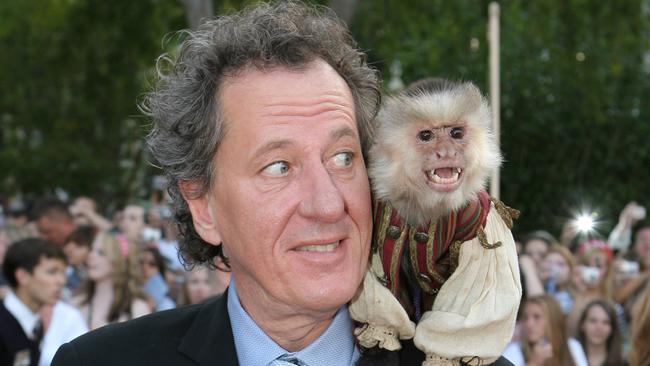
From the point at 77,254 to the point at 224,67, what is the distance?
656 centimetres

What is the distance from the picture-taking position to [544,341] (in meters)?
6.25

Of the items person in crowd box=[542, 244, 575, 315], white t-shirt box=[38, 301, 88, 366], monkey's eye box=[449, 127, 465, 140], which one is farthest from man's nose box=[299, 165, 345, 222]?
person in crowd box=[542, 244, 575, 315]

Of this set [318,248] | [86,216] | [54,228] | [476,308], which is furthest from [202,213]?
[86,216]

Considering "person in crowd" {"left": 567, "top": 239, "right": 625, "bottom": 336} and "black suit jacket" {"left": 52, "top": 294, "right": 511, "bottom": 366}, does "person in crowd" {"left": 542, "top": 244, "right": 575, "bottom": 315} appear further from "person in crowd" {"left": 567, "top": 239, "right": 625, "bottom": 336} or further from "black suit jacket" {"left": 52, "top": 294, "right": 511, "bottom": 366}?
"black suit jacket" {"left": 52, "top": 294, "right": 511, "bottom": 366}

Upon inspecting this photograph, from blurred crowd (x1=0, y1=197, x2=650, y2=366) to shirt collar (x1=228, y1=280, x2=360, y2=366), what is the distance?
9.15ft

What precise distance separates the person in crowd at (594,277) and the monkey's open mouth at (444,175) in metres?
4.89

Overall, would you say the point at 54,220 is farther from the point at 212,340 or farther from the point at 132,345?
the point at 212,340

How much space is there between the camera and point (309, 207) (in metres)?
2.53

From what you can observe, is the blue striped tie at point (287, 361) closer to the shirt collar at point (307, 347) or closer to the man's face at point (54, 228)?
the shirt collar at point (307, 347)

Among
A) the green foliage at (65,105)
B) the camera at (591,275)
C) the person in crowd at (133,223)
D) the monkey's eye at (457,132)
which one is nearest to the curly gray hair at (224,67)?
the monkey's eye at (457,132)

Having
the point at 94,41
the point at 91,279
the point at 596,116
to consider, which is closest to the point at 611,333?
the point at 91,279

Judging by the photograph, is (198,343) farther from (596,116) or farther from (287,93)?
(596,116)

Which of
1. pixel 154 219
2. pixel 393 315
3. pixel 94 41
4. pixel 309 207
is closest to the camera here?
pixel 309 207

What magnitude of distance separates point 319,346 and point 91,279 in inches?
188
